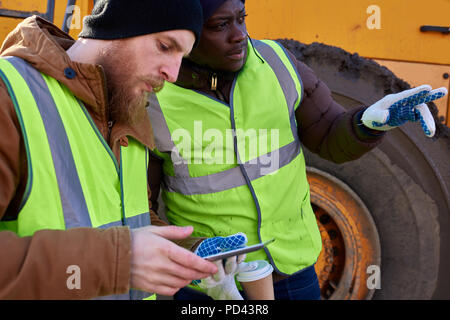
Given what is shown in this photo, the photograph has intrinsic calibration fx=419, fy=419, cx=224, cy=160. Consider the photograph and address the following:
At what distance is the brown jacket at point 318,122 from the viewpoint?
5.19 feet

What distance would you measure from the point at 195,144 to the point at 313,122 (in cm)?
51

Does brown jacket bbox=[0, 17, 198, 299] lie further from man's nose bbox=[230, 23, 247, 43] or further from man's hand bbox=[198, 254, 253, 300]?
man's nose bbox=[230, 23, 247, 43]

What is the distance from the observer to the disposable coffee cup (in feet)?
4.67

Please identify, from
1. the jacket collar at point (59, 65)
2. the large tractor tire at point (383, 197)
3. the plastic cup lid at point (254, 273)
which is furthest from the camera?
the large tractor tire at point (383, 197)

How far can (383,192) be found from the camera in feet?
7.39
